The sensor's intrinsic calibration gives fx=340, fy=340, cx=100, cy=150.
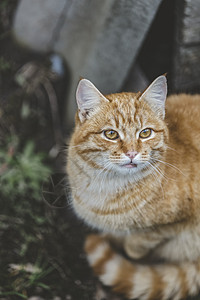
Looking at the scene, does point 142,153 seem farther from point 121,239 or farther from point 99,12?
point 99,12

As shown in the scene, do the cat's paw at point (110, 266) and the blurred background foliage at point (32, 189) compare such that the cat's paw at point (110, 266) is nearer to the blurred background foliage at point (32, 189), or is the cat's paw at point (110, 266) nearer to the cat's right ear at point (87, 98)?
the blurred background foliage at point (32, 189)

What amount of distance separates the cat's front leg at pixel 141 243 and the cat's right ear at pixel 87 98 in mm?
823

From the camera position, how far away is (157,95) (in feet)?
5.51

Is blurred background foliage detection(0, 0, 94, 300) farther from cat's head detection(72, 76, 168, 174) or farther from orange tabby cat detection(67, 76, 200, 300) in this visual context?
cat's head detection(72, 76, 168, 174)

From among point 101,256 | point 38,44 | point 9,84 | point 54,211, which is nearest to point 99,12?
point 38,44

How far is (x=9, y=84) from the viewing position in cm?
302

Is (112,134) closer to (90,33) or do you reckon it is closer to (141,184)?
(141,184)

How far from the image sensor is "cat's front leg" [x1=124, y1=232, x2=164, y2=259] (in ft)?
6.77

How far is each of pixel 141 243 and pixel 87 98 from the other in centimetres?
100

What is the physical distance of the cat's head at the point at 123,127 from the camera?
5.36ft

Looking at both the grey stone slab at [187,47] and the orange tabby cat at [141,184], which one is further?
the grey stone slab at [187,47]

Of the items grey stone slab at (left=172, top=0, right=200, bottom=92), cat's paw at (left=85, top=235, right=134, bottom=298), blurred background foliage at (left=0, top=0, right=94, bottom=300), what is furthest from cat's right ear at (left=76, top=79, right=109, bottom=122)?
grey stone slab at (left=172, top=0, right=200, bottom=92)

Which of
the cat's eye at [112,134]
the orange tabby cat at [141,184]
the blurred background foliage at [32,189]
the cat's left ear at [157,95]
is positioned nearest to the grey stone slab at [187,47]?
the orange tabby cat at [141,184]

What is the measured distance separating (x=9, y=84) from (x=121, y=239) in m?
1.66
